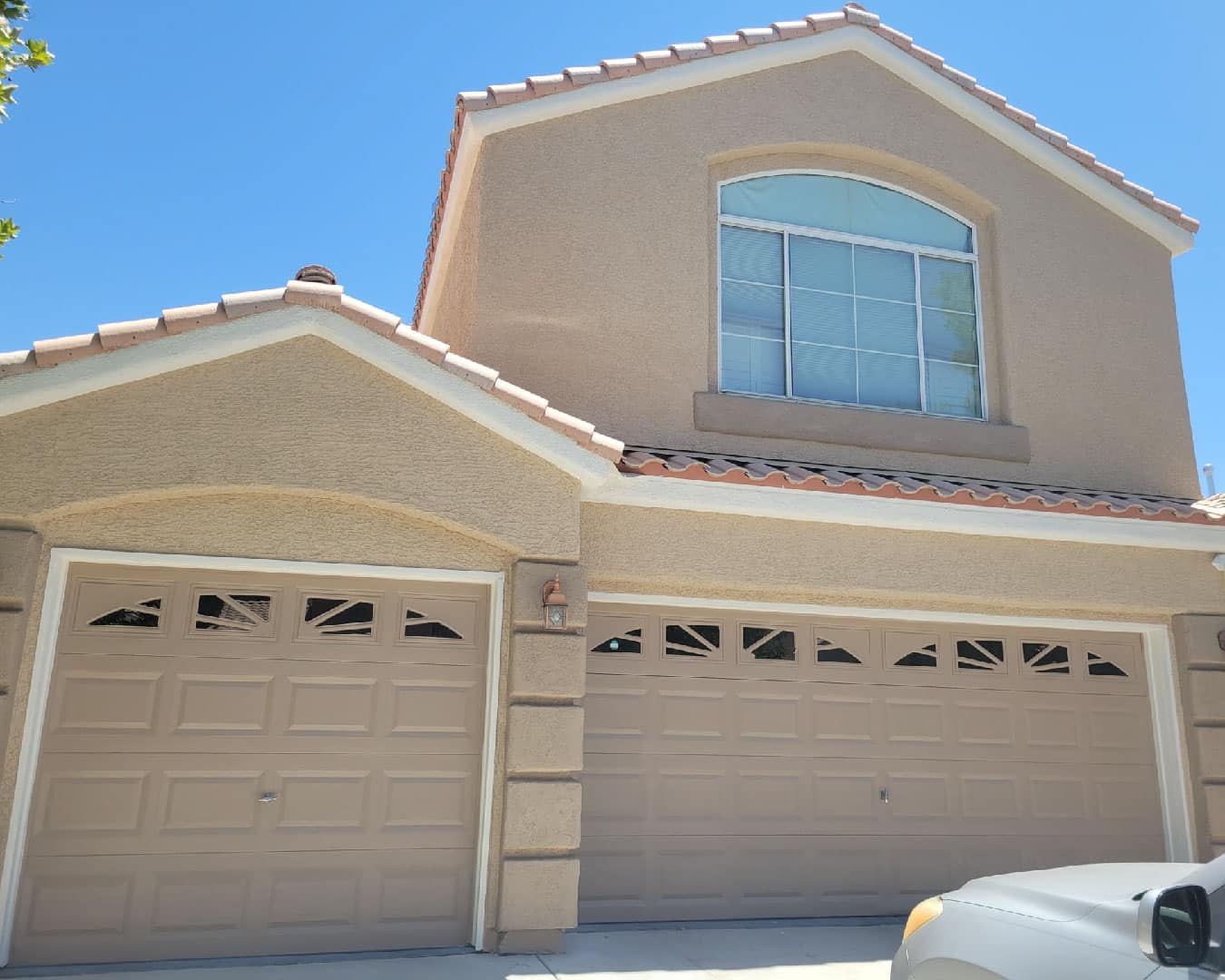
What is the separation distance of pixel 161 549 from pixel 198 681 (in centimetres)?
90

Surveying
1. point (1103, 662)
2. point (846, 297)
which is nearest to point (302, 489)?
point (846, 297)

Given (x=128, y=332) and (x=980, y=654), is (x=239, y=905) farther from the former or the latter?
(x=980, y=654)

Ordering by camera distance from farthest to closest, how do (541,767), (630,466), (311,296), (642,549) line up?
(642,549)
(630,466)
(541,767)
(311,296)

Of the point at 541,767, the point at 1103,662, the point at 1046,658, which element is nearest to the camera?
the point at 541,767

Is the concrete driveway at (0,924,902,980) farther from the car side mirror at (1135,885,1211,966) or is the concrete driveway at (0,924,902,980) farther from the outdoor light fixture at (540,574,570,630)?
the car side mirror at (1135,885,1211,966)

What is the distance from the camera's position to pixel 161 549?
6828mm

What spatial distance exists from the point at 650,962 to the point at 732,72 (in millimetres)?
7937

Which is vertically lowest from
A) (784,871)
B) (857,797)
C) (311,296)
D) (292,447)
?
(784,871)

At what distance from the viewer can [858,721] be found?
8664 millimetres

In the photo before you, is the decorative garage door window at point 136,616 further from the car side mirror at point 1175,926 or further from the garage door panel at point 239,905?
the car side mirror at point 1175,926

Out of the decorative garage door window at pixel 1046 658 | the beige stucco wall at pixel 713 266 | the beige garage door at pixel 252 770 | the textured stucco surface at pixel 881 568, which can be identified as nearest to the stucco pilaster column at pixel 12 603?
the beige garage door at pixel 252 770

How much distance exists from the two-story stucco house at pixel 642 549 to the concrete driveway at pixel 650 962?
244 mm

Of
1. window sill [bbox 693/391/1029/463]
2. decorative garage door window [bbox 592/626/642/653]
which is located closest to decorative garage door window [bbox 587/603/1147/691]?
decorative garage door window [bbox 592/626/642/653]

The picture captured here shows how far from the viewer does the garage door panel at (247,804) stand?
21.5ft
